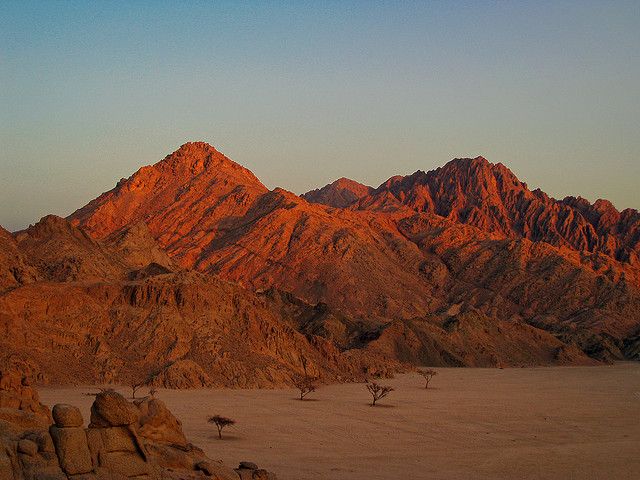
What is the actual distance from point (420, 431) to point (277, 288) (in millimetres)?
84254

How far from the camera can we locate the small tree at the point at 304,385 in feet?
184

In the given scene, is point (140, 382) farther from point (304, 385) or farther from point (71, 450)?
point (71, 450)

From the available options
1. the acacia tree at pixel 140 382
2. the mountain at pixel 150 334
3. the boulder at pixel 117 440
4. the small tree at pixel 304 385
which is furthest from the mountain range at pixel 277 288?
the boulder at pixel 117 440

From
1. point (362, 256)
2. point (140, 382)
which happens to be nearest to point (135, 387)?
point (140, 382)

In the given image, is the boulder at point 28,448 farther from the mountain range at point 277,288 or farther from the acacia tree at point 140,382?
the mountain range at point 277,288

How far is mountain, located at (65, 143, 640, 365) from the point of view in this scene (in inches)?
5591

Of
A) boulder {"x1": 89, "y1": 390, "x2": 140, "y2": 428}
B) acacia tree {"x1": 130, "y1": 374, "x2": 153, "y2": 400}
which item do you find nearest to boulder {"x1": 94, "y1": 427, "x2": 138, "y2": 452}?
boulder {"x1": 89, "y1": 390, "x2": 140, "y2": 428}

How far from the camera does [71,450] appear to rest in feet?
66.7

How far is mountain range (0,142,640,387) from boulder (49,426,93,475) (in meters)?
33.1

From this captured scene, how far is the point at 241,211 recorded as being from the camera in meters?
163

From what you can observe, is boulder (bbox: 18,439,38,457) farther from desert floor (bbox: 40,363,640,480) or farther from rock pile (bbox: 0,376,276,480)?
desert floor (bbox: 40,363,640,480)

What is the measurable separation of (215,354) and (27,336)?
41.4 feet

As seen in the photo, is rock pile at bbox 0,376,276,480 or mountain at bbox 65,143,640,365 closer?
rock pile at bbox 0,376,276,480

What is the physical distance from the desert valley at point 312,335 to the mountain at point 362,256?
0.43 meters
